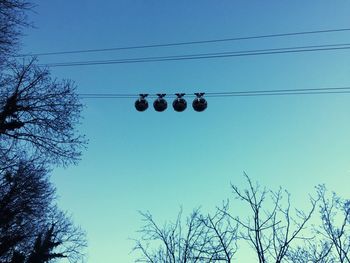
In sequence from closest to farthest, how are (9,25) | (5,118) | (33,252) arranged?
(9,25) < (5,118) < (33,252)

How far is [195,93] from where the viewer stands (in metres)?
9.91

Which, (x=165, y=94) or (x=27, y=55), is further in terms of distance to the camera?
(x=27, y=55)

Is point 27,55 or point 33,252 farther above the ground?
point 27,55

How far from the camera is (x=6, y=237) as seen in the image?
22078mm

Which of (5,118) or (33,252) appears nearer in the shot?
(5,118)

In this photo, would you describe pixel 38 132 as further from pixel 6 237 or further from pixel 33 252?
pixel 33 252

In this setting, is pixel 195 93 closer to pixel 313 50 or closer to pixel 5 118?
pixel 313 50

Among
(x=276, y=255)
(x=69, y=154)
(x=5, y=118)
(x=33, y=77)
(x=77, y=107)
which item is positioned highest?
(x=33, y=77)

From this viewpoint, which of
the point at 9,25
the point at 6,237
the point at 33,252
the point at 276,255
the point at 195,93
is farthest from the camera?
the point at 33,252

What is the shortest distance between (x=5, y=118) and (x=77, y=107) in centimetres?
231

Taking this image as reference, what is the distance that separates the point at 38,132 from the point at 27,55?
2.82 metres

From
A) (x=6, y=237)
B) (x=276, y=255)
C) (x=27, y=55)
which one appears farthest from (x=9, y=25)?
(x=6, y=237)

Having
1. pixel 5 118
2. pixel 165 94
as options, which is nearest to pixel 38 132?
pixel 5 118

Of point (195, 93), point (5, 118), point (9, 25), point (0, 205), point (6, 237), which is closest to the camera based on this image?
point (9, 25)
